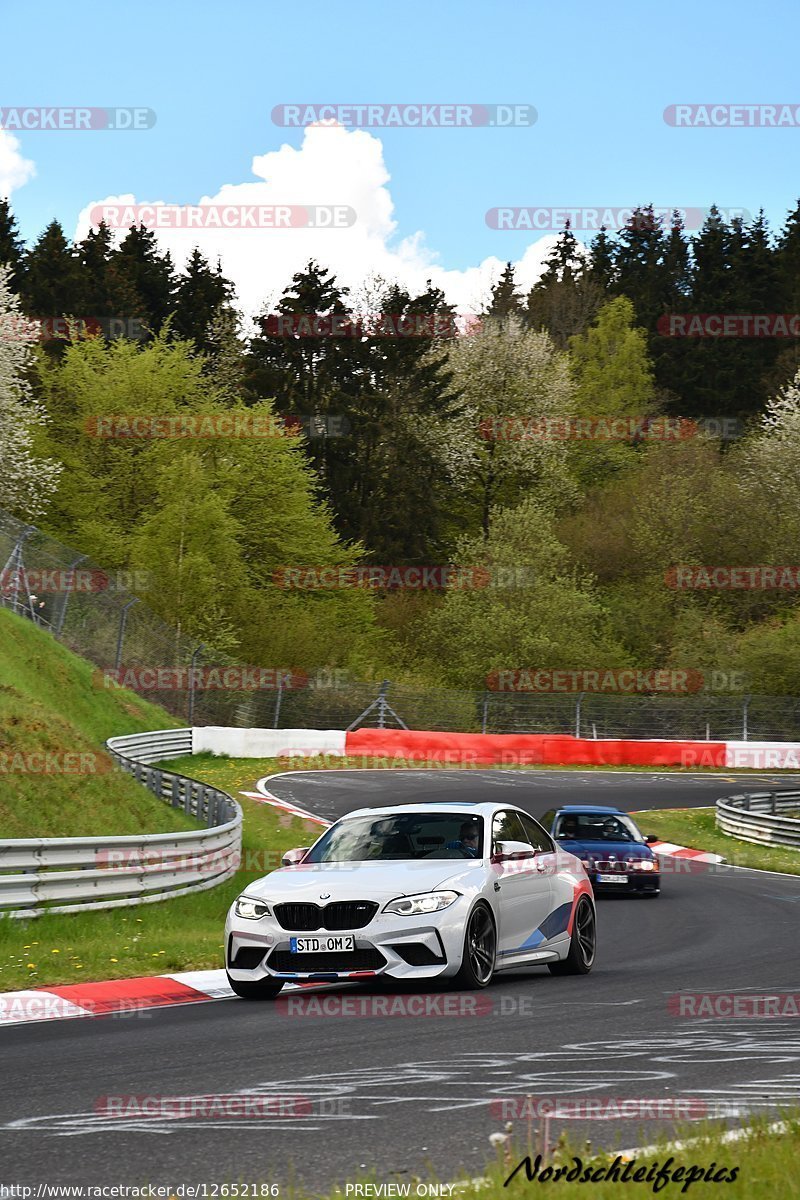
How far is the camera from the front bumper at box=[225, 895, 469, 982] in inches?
436

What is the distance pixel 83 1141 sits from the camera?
6.25m

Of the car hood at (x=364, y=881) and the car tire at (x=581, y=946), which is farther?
the car tire at (x=581, y=946)

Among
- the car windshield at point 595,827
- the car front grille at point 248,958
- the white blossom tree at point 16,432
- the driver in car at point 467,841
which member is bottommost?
the car windshield at point 595,827

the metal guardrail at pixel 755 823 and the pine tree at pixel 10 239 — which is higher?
the pine tree at pixel 10 239

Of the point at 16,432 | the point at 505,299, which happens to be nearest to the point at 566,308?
the point at 505,299

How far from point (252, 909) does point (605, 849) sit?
1140cm

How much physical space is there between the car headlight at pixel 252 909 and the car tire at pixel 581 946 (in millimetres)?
2930

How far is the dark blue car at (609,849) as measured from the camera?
2202cm

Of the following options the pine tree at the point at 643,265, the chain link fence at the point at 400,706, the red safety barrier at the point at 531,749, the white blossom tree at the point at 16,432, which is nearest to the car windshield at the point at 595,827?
the chain link fence at the point at 400,706

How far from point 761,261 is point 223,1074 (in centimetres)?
9811

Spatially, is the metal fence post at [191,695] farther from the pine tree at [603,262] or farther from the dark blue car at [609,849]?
the pine tree at [603,262]

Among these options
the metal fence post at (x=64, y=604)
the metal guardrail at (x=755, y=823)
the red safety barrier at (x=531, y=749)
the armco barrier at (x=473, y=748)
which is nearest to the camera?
the metal guardrail at (x=755, y=823)

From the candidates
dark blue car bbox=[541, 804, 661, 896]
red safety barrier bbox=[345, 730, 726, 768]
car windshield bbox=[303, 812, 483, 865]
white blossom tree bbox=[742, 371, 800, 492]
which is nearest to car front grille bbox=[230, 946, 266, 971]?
car windshield bbox=[303, 812, 483, 865]

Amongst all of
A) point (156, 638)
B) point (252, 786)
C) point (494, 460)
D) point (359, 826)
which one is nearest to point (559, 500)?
point (494, 460)
